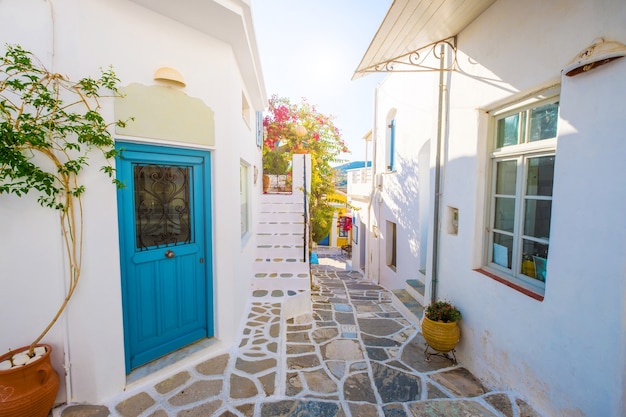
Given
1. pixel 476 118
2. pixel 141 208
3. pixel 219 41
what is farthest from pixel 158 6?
pixel 476 118

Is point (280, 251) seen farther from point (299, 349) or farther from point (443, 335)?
point (443, 335)

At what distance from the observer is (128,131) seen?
300 centimetres

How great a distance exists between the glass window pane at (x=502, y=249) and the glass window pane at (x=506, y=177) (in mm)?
545

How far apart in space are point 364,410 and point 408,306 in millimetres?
2875

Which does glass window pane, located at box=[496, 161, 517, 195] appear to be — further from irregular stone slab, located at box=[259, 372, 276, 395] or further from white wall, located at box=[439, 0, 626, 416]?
irregular stone slab, located at box=[259, 372, 276, 395]

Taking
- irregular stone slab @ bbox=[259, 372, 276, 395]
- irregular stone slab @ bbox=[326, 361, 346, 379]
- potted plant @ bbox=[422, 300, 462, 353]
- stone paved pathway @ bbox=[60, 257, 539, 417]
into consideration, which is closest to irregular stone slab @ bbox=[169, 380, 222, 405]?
stone paved pathway @ bbox=[60, 257, 539, 417]

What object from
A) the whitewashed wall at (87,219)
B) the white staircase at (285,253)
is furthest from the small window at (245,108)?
the white staircase at (285,253)

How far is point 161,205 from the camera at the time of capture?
3.49m

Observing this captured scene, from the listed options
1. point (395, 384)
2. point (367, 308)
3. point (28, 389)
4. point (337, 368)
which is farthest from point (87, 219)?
point (367, 308)

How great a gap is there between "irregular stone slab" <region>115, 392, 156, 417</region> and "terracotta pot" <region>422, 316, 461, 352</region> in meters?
3.35

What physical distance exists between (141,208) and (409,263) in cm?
609

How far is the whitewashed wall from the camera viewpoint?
8.41 feet

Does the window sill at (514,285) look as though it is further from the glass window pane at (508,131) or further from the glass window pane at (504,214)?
the glass window pane at (508,131)

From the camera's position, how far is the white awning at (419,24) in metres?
3.22
